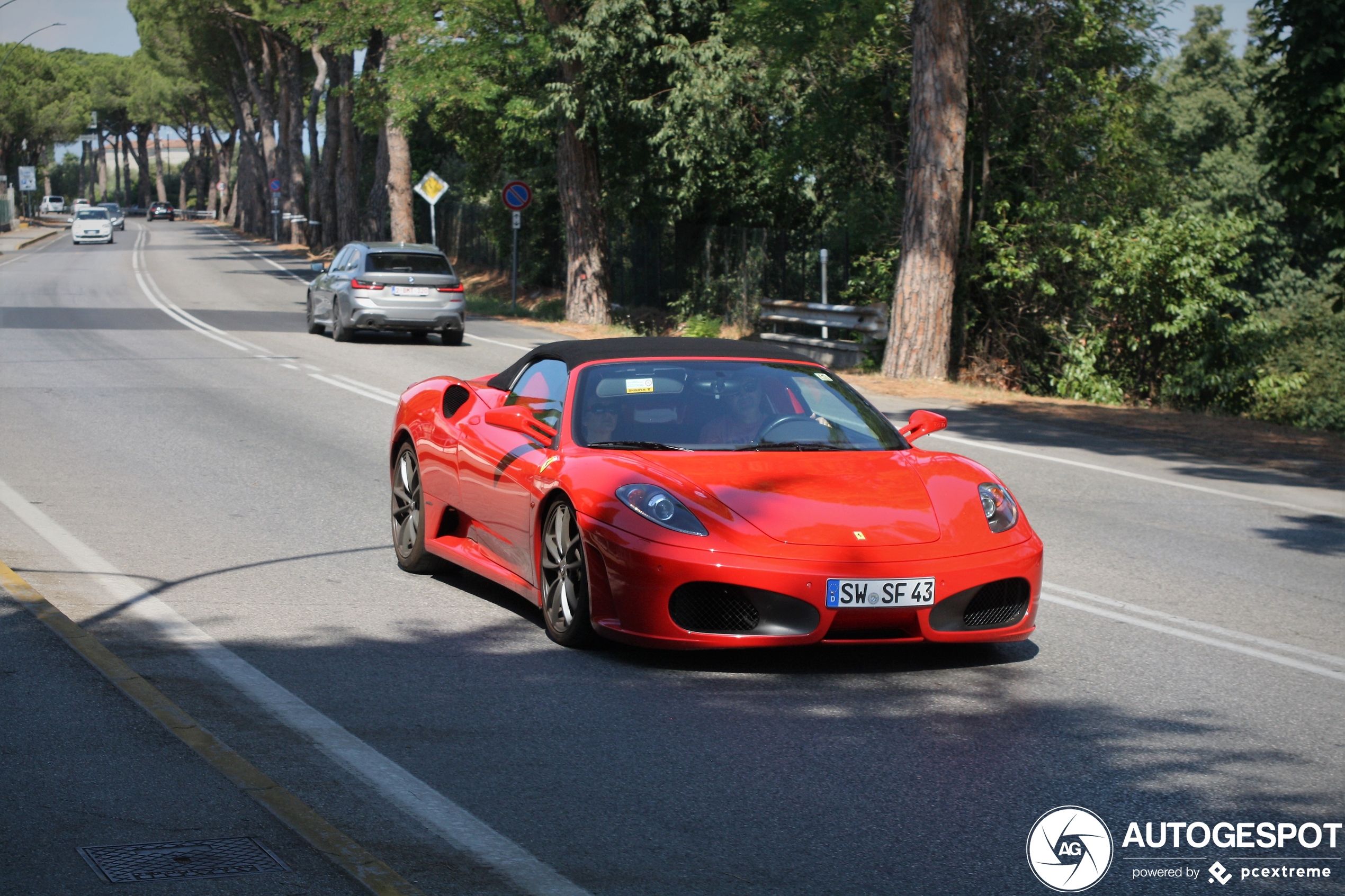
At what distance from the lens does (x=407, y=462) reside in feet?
27.3

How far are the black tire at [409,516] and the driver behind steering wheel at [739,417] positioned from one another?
184 cm

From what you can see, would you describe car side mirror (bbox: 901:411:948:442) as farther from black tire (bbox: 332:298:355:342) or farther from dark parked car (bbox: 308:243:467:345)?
black tire (bbox: 332:298:355:342)

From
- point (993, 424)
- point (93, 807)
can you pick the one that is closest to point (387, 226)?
point (993, 424)

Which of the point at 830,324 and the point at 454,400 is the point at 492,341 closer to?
the point at 830,324

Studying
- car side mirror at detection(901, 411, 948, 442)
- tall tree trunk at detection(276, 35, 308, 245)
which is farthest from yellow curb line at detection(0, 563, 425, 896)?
tall tree trunk at detection(276, 35, 308, 245)

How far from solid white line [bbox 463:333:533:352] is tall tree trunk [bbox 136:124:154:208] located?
11880cm

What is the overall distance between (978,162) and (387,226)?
36.9 metres

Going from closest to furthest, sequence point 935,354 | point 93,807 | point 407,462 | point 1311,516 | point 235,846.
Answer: point 235,846, point 93,807, point 407,462, point 1311,516, point 935,354

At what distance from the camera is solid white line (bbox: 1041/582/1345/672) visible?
6.52 meters

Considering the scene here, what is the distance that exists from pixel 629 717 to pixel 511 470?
6.24 feet

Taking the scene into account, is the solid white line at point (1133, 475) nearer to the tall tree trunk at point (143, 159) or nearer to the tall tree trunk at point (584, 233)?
the tall tree trunk at point (584, 233)

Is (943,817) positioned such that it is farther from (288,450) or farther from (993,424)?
(993,424)

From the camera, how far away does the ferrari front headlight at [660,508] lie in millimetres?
5875

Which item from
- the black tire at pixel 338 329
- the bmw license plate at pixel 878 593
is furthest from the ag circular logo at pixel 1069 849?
the black tire at pixel 338 329
